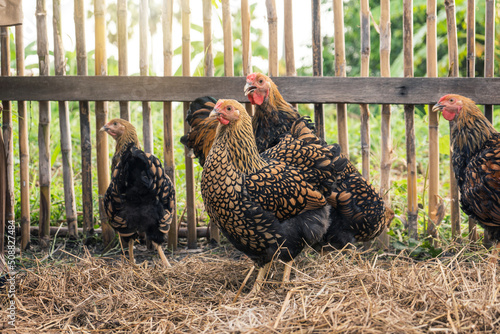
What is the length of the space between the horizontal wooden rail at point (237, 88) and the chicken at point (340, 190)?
0.42 meters

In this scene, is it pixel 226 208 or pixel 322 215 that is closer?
pixel 226 208

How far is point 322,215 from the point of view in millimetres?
2705

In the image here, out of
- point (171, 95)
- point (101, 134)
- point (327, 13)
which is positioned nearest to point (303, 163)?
point (171, 95)

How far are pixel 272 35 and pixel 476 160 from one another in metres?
1.74

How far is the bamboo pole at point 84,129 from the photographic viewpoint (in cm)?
362

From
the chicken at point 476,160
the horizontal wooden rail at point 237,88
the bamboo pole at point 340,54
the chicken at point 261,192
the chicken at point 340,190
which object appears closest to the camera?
the chicken at point 261,192

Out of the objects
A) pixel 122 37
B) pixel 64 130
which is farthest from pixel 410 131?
pixel 64 130

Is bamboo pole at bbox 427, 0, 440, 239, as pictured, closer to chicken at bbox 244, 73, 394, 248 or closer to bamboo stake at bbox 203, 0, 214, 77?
chicken at bbox 244, 73, 394, 248

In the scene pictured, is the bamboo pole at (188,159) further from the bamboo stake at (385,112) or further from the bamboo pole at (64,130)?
the bamboo stake at (385,112)

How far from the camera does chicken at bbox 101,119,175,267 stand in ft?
10.0

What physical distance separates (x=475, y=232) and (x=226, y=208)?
7.47 feet

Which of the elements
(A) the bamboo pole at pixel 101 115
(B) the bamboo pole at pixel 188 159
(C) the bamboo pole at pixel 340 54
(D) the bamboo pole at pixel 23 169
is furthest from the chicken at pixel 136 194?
(C) the bamboo pole at pixel 340 54

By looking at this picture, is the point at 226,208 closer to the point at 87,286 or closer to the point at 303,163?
the point at 303,163

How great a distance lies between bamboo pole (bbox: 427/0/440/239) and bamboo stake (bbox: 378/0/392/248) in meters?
0.30
